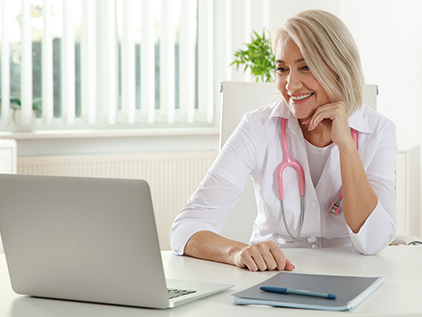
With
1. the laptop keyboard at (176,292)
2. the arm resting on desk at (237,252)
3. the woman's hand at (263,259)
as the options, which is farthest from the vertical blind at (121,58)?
the laptop keyboard at (176,292)

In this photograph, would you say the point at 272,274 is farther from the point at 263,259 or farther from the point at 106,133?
the point at 106,133

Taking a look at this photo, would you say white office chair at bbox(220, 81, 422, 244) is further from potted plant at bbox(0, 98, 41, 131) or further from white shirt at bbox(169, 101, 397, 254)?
potted plant at bbox(0, 98, 41, 131)

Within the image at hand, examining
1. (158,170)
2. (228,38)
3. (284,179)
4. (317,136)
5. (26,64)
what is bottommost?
(158,170)

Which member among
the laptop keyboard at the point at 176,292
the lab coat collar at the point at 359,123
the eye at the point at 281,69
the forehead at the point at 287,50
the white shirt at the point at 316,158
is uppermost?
the forehead at the point at 287,50

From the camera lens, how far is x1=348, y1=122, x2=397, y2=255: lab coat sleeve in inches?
50.0

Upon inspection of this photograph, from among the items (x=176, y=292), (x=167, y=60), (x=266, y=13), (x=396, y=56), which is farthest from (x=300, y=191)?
(x=266, y=13)

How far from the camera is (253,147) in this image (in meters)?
1.50

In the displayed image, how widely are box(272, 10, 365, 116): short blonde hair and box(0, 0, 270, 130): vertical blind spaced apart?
2379 millimetres

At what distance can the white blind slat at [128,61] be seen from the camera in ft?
12.1

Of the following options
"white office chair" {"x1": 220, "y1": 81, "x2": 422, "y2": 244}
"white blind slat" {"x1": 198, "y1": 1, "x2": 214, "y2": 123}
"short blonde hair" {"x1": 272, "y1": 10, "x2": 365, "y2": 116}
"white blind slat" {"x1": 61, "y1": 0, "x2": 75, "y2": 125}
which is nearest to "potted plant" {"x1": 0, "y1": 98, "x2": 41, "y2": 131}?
"white blind slat" {"x1": 61, "y1": 0, "x2": 75, "y2": 125}

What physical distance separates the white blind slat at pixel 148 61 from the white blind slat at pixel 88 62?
0.34 meters

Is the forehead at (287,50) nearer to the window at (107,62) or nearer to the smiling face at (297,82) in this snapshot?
the smiling face at (297,82)

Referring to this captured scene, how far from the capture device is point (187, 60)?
3.86 metres

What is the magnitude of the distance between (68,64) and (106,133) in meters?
0.51
